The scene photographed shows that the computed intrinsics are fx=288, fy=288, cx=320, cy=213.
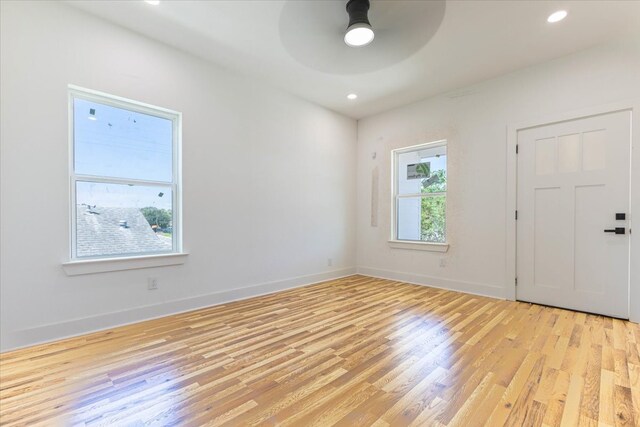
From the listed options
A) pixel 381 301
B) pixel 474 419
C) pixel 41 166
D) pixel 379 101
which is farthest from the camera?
pixel 379 101

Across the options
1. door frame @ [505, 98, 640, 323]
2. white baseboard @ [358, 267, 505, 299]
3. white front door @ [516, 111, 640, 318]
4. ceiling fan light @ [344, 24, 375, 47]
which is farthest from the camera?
white baseboard @ [358, 267, 505, 299]

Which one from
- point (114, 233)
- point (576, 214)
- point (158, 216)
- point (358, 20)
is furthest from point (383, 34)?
point (114, 233)

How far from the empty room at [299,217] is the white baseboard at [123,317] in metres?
0.02

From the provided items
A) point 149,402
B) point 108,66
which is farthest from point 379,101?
point 149,402

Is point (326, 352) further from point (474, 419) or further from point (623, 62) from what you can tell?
point (623, 62)

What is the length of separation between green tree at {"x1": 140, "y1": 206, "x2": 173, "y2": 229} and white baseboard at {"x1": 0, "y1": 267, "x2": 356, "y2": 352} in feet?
2.87

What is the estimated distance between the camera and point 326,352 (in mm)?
2297

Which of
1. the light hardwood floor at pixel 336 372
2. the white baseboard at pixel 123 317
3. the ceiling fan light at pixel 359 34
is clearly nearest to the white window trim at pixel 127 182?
the white baseboard at pixel 123 317

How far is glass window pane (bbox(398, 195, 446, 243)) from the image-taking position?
14.8 ft

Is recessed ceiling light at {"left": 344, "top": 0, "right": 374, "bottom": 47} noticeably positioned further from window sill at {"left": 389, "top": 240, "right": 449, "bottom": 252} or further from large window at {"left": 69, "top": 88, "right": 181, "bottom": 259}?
window sill at {"left": 389, "top": 240, "right": 449, "bottom": 252}

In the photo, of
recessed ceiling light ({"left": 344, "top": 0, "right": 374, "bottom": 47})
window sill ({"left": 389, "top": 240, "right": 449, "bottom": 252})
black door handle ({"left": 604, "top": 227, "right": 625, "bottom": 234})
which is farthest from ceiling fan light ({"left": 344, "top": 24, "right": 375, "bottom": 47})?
black door handle ({"left": 604, "top": 227, "right": 625, "bottom": 234})

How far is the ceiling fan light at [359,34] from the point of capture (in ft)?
8.16

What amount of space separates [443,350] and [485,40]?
10.2 feet

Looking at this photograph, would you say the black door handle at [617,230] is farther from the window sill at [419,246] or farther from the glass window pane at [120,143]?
the glass window pane at [120,143]
